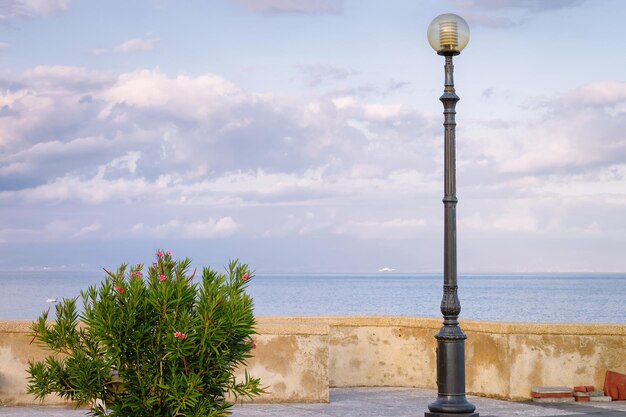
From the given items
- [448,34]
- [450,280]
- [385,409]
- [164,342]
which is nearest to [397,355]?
[385,409]

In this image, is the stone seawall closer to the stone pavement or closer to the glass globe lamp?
the stone pavement

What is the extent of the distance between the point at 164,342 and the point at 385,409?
5.47 meters

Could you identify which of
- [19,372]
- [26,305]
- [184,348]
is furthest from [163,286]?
[26,305]

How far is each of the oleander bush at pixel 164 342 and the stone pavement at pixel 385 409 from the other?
3.70m

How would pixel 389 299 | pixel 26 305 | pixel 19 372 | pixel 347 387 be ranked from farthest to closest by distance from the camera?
pixel 389 299 < pixel 26 305 < pixel 347 387 < pixel 19 372

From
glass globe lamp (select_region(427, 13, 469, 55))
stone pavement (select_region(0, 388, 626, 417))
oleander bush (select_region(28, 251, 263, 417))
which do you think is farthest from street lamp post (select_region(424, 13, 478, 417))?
oleander bush (select_region(28, 251, 263, 417))

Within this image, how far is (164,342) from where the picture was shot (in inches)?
360

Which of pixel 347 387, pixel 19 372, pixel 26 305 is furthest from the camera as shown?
pixel 26 305

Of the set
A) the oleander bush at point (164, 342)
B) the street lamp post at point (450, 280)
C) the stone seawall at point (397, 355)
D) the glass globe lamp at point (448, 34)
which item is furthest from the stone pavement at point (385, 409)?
the glass globe lamp at point (448, 34)

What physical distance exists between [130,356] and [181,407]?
0.73m

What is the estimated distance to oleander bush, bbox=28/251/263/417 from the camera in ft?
29.8

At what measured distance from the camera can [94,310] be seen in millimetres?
9266

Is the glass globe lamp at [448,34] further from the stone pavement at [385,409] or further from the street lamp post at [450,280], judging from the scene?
the stone pavement at [385,409]

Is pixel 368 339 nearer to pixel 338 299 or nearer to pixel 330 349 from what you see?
pixel 330 349
